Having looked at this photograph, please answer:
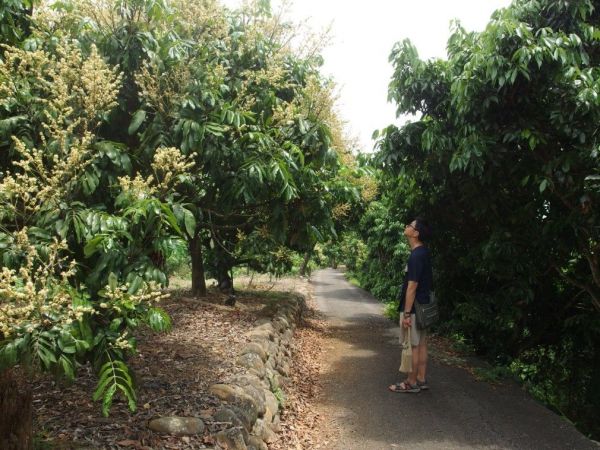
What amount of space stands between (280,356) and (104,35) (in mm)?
4670

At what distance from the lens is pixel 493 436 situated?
450 cm

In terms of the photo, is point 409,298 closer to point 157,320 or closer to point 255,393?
point 255,393

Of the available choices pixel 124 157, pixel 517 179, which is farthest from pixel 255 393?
pixel 517 179

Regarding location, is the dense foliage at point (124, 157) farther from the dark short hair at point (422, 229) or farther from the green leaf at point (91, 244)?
the dark short hair at point (422, 229)

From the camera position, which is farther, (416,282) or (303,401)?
(303,401)

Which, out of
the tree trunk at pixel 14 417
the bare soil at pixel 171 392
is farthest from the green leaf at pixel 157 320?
the bare soil at pixel 171 392

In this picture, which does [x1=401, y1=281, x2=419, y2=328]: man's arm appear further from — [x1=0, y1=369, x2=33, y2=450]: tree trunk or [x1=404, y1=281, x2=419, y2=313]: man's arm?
[x1=0, y1=369, x2=33, y2=450]: tree trunk

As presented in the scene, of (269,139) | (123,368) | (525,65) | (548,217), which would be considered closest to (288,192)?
(269,139)

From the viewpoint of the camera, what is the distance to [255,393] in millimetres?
4473

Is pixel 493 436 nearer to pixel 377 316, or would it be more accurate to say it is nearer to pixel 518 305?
pixel 518 305

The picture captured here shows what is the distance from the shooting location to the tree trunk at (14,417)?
2.53 meters

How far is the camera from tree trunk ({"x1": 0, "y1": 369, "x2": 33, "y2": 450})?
253 cm

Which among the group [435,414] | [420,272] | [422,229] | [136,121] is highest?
[136,121]

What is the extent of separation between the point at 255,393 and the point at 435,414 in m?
2.08
